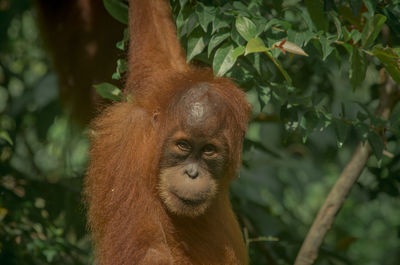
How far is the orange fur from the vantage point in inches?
128

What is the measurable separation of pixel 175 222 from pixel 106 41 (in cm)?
176

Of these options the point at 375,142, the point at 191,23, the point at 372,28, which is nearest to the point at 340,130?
the point at 375,142

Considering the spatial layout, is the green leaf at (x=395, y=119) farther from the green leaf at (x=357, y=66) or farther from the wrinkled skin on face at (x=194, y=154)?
the wrinkled skin on face at (x=194, y=154)

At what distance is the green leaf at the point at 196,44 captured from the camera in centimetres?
318

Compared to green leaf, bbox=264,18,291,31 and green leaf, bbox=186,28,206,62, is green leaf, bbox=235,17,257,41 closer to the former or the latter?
green leaf, bbox=264,18,291,31

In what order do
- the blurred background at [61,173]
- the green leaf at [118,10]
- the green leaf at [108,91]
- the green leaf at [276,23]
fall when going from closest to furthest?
the green leaf at [276,23] < the green leaf at [108,91] < the green leaf at [118,10] < the blurred background at [61,173]

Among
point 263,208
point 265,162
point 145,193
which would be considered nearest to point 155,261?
point 145,193

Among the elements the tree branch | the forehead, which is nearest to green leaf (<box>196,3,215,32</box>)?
the forehead

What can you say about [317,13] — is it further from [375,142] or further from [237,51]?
[375,142]

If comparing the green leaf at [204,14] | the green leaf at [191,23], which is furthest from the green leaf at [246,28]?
the green leaf at [191,23]

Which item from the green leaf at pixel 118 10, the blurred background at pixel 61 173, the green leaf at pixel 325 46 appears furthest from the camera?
the blurred background at pixel 61 173

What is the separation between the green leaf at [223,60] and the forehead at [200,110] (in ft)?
0.93

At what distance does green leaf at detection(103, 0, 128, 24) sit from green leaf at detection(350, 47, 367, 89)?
1.51 m

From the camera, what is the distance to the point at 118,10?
3.76m
